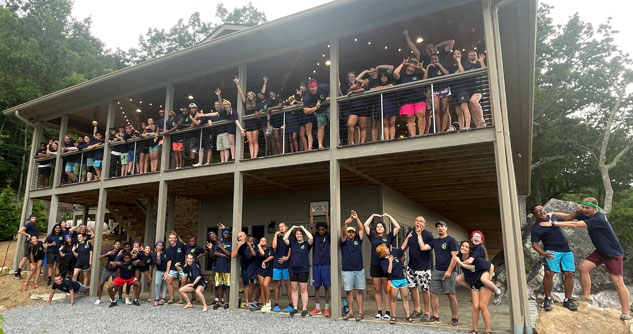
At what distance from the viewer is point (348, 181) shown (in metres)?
9.64

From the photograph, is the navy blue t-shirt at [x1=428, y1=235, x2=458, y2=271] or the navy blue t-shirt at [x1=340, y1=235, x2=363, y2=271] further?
the navy blue t-shirt at [x1=340, y1=235, x2=363, y2=271]

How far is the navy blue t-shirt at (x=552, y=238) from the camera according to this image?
220 inches

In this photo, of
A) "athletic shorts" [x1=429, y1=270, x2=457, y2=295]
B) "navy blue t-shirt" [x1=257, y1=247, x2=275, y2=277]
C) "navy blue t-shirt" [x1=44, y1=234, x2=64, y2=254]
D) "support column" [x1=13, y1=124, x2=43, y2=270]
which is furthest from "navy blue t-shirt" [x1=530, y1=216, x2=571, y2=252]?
"support column" [x1=13, y1=124, x2=43, y2=270]

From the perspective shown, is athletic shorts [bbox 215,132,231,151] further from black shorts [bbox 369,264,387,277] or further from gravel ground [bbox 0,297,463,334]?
black shorts [bbox 369,264,387,277]

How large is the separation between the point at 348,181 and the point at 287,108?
8.67 ft

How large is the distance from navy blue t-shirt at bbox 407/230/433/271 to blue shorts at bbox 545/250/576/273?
170 cm

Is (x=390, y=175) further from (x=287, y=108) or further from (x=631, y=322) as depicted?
(x=631, y=322)

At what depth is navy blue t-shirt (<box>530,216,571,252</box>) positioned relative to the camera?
5.58 metres

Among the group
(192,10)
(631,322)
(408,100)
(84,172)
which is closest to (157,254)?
(84,172)

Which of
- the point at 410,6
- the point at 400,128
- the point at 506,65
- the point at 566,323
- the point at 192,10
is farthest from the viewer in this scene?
the point at 192,10

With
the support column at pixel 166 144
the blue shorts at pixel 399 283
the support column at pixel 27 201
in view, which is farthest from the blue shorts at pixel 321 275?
the support column at pixel 27 201

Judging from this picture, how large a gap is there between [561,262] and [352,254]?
3.12m

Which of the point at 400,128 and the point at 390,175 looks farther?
the point at 400,128

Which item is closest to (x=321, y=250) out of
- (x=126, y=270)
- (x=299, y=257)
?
(x=299, y=257)
